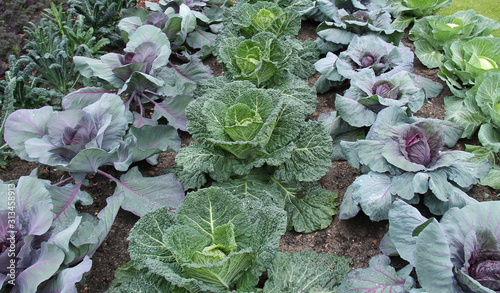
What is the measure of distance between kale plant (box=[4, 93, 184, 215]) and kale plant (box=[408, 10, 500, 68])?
2.82 meters

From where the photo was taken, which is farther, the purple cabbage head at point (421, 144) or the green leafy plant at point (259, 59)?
the green leafy plant at point (259, 59)

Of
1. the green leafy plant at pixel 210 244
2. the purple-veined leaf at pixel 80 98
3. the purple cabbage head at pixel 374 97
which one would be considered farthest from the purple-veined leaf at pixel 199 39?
the green leafy plant at pixel 210 244

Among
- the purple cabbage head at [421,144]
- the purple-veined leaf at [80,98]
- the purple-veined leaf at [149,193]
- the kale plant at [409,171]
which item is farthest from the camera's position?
the purple-veined leaf at [80,98]

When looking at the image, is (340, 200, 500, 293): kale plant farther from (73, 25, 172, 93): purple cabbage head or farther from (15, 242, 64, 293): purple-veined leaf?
(73, 25, 172, 93): purple cabbage head

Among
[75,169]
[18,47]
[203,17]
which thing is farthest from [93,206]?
[203,17]

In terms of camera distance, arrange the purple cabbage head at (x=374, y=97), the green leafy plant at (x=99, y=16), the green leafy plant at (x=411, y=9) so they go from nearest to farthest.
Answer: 1. the purple cabbage head at (x=374, y=97)
2. the green leafy plant at (x=99, y=16)
3. the green leafy plant at (x=411, y=9)

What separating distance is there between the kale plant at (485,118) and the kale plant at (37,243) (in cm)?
264

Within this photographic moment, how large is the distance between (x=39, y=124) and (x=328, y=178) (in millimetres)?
2110

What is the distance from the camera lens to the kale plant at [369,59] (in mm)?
3365

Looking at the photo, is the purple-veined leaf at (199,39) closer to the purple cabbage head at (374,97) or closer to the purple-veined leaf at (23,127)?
the purple cabbage head at (374,97)

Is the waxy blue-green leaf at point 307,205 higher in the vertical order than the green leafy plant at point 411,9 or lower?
lower

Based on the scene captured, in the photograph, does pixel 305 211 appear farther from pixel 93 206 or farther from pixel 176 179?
pixel 93 206

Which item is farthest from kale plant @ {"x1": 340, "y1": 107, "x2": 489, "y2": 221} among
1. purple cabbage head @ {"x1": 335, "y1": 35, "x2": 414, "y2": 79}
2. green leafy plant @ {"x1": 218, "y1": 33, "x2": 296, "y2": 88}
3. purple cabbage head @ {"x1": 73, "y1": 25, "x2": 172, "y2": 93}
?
purple cabbage head @ {"x1": 73, "y1": 25, "x2": 172, "y2": 93}

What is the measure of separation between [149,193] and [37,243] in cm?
75
